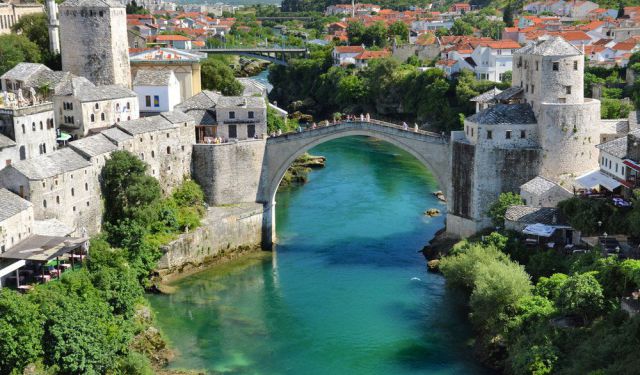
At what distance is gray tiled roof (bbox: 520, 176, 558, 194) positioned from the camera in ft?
122

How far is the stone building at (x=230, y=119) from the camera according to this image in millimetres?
45031

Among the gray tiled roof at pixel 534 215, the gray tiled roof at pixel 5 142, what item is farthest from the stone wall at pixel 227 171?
the gray tiled roof at pixel 534 215

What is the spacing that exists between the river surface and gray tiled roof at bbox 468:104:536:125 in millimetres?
7643

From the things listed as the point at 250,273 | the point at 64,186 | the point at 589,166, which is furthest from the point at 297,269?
the point at 589,166

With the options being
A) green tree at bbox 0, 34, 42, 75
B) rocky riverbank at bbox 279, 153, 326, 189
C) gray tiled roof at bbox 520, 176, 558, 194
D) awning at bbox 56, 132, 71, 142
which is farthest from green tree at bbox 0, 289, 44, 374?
rocky riverbank at bbox 279, 153, 326, 189

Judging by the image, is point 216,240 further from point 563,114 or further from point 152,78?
point 563,114

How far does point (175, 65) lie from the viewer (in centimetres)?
5262

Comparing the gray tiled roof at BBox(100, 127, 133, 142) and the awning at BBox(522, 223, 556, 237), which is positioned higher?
the gray tiled roof at BBox(100, 127, 133, 142)

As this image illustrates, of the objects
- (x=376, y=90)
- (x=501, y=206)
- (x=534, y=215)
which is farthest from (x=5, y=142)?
(x=376, y=90)

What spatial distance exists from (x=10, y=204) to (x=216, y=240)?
11.4 m

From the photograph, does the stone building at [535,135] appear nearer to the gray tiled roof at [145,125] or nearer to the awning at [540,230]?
the awning at [540,230]

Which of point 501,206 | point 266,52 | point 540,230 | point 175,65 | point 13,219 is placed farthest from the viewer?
point 266,52

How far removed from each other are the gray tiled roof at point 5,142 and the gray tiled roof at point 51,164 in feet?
5.62

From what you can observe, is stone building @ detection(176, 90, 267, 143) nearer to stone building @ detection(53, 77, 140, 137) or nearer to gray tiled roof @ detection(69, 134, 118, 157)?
stone building @ detection(53, 77, 140, 137)
